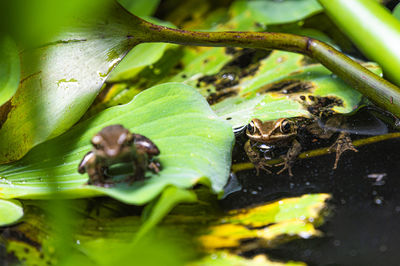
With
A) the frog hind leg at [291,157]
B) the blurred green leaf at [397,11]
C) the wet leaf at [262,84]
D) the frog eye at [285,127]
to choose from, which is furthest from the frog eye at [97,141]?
the blurred green leaf at [397,11]

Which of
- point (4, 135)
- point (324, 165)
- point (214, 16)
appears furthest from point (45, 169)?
point (214, 16)

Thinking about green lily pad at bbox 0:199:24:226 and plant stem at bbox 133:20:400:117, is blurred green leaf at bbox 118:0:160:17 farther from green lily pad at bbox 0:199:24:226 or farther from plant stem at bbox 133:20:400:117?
green lily pad at bbox 0:199:24:226

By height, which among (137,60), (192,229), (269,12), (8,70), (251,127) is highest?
(8,70)

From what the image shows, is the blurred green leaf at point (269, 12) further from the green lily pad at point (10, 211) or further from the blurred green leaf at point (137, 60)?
the green lily pad at point (10, 211)

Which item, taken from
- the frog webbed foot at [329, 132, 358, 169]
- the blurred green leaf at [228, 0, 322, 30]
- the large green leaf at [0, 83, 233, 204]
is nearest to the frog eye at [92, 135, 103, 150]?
the large green leaf at [0, 83, 233, 204]

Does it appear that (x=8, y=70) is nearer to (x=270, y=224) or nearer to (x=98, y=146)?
(x=98, y=146)

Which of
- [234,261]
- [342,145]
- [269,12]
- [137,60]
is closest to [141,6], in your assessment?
[137,60]

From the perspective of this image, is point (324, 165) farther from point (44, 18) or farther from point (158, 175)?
point (44, 18)
